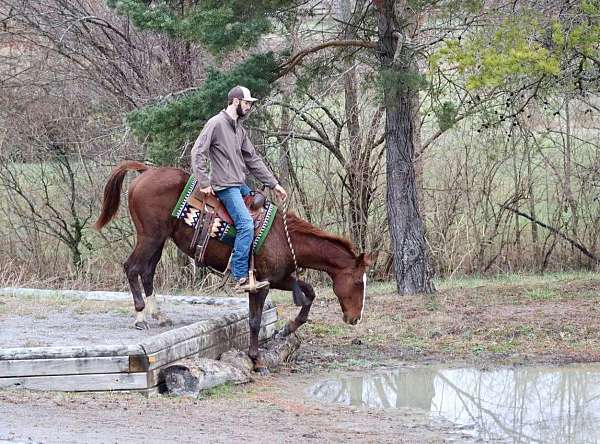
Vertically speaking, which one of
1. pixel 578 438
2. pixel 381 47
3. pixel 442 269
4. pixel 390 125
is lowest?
pixel 578 438

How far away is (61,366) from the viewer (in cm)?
856

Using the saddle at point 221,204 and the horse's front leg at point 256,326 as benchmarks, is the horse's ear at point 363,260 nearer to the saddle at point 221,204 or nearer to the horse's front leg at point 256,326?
the horse's front leg at point 256,326

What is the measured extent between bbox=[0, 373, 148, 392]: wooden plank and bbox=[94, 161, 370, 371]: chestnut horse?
184cm

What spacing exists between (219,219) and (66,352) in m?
2.32

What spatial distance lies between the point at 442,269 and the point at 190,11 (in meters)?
6.94

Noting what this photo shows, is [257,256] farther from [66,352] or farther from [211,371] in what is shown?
[66,352]

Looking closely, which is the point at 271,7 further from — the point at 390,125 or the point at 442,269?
the point at 442,269

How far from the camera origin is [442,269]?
17688 mm

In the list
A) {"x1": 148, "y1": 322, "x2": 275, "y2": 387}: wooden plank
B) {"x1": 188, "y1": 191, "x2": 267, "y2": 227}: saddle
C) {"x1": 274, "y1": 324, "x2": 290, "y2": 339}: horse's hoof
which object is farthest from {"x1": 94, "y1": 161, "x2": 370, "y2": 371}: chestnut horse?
{"x1": 274, "y1": 324, "x2": 290, "y2": 339}: horse's hoof

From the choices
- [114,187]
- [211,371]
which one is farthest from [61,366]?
[114,187]

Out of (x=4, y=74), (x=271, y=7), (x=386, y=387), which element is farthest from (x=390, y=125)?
(x=4, y=74)

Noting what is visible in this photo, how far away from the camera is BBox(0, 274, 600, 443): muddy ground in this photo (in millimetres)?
7531

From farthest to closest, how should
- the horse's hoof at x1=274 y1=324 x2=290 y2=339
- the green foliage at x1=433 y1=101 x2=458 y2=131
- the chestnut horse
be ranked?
the green foliage at x1=433 y1=101 x2=458 y2=131 < the horse's hoof at x1=274 y1=324 x2=290 y2=339 < the chestnut horse

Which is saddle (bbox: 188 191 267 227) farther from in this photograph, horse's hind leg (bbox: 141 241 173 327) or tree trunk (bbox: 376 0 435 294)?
tree trunk (bbox: 376 0 435 294)
